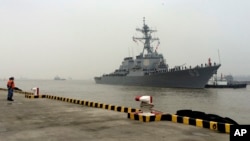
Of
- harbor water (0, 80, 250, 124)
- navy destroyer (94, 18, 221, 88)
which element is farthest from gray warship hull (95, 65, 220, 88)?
harbor water (0, 80, 250, 124)

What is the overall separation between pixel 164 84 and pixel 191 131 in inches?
2075

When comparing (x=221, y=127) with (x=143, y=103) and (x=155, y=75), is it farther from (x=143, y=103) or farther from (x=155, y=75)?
(x=155, y=75)

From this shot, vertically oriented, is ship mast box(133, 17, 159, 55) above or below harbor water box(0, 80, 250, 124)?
above

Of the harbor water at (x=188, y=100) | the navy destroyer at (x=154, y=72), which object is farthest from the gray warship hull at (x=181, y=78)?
the harbor water at (x=188, y=100)

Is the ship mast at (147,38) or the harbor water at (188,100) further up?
the ship mast at (147,38)

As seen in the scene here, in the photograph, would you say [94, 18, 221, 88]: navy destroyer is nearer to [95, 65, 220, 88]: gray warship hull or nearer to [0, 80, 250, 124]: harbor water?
[95, 65, 220, 88]: gray warship hull

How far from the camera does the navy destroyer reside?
53.2m

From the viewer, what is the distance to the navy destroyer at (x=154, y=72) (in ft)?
174

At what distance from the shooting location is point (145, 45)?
6700cm

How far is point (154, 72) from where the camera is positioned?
2403 inches

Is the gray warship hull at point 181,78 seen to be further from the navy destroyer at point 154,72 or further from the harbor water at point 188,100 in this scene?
the harbor water at point 188,100

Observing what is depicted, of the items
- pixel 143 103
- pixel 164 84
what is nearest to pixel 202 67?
pixel 164 84

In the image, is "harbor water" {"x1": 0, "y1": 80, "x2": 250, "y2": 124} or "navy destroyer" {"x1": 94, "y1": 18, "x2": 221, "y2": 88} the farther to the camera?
"navy destroyer" {"x1": 94, "y1": 18, "x2": 221, "y2": 88}

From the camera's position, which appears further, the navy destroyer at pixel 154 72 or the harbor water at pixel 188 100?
the navy destroyer at pixel 154 72
